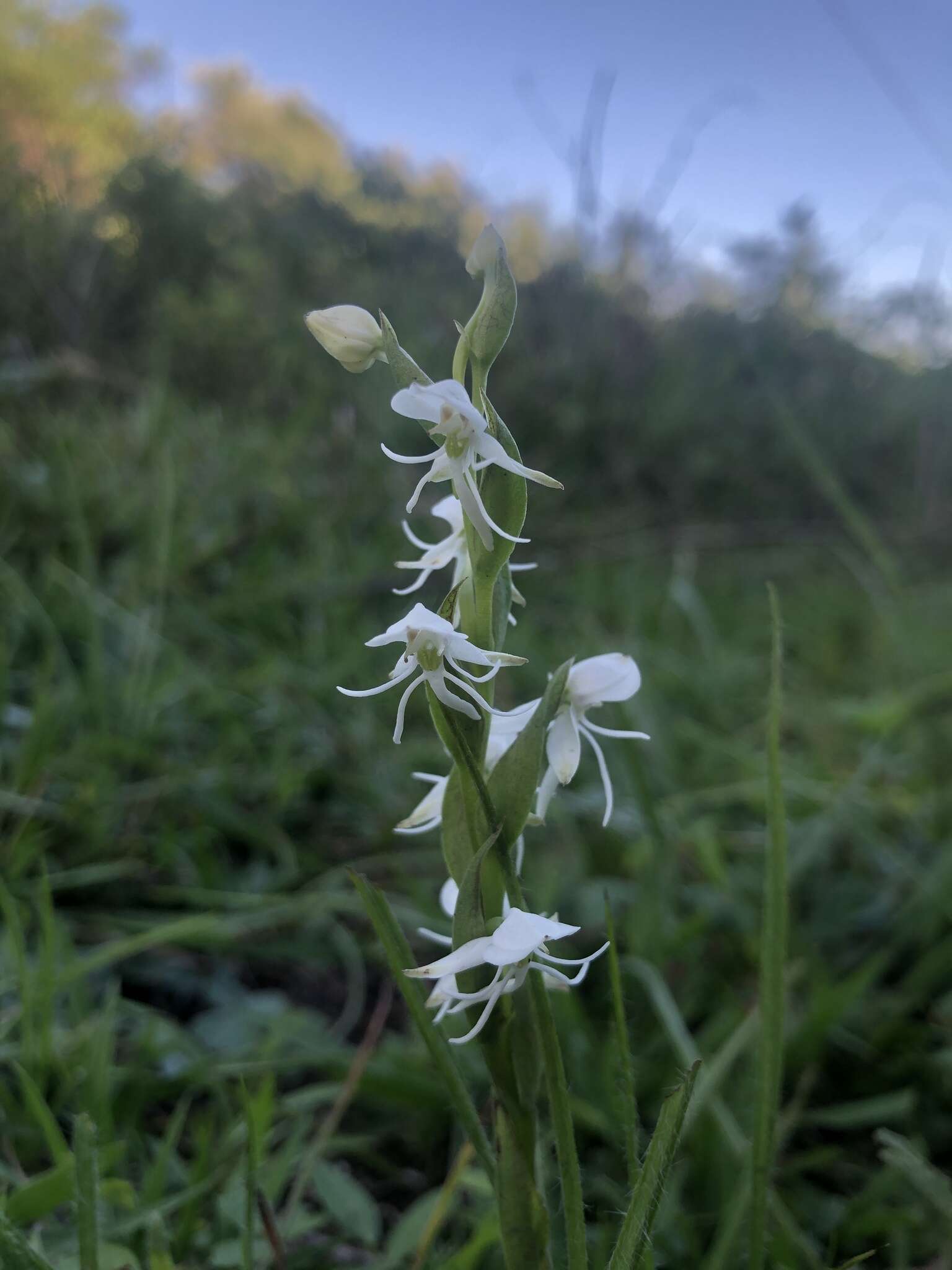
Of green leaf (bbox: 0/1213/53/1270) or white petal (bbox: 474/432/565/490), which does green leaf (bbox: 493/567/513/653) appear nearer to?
white petal (bbox: 474/432/565/490)

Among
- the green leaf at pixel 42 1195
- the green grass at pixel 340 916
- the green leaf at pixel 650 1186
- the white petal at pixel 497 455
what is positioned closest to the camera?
the green leaf at pixel 650 1186

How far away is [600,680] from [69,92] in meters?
9.21

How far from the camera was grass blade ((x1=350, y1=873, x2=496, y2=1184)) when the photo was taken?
0.54 meters

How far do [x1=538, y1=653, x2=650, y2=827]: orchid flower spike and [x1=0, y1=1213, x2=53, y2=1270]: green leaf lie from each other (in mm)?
408

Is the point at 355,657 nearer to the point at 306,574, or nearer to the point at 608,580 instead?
the point at 306,574

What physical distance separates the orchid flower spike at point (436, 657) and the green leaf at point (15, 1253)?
368 millimetres

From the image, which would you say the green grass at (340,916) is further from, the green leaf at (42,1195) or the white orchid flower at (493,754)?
the white orchid flower at (493,754)

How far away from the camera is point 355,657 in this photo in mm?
2000

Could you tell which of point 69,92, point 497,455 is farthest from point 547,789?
point 69,92

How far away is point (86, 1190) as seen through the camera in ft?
1.76

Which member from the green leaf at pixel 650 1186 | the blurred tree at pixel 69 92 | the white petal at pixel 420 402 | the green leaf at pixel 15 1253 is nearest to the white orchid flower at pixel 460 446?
the white petal at pixel 420 402

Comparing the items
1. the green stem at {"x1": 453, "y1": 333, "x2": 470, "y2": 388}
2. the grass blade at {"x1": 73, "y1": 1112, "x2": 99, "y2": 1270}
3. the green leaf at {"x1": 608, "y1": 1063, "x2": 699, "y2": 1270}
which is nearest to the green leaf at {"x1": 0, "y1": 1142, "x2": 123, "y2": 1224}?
the grass blade at {"x1": 73, "y1": 1112, "x2": 99, "y2": 1270}

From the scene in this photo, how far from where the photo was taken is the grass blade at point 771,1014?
2.00 feet

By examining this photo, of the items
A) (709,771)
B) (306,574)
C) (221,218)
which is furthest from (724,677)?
(221,218)
